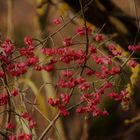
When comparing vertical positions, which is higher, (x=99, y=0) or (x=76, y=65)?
(x=99, y=0)

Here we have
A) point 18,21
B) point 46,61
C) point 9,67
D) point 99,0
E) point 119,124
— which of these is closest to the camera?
point 9,67

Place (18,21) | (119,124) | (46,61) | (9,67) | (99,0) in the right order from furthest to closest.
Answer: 1. (18,21)
2. (119,124)
3. (99,0)
4. (46,61)
5. (9,67)

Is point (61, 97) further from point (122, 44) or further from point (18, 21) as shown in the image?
point (18, 21)

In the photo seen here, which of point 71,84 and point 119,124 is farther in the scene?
point 119,124

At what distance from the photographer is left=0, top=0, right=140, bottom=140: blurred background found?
494cm

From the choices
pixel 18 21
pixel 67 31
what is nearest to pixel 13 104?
pixel 67 31

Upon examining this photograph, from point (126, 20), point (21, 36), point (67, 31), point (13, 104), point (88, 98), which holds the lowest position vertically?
point (88, 98)

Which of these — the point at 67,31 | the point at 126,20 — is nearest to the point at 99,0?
the point at 126,20

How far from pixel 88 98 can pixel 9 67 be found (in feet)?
1.68

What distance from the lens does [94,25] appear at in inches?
195

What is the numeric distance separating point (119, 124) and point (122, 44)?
15.3 feet

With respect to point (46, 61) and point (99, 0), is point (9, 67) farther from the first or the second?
point (99, 0)

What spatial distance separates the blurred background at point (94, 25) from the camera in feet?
16.2

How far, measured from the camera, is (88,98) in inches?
139
